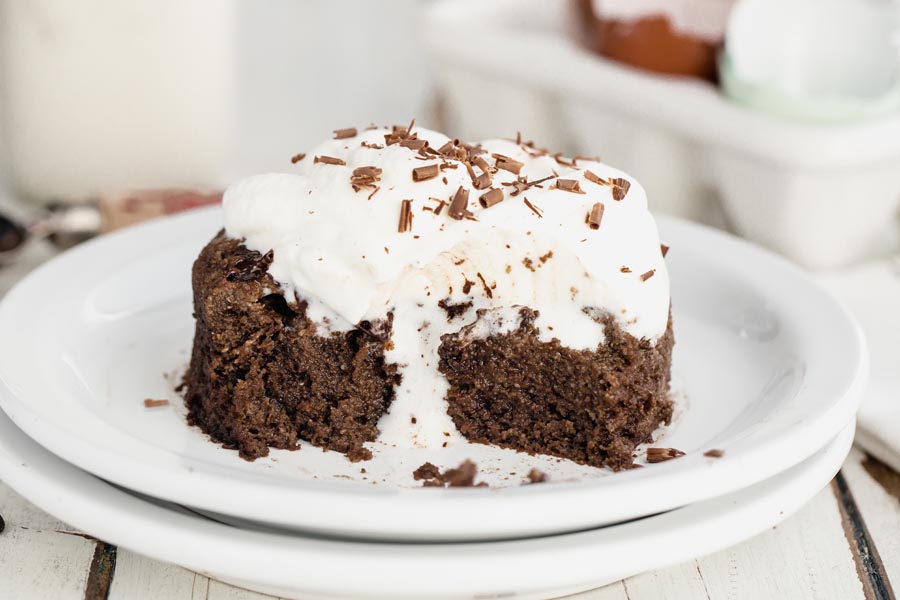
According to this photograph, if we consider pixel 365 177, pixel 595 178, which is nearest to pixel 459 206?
pixel 365 177

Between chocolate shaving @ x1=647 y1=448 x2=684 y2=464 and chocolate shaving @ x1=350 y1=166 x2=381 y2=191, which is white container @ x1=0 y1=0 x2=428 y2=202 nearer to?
chocolate shaving @ x1=350 y1=166 x2=381 y2=191

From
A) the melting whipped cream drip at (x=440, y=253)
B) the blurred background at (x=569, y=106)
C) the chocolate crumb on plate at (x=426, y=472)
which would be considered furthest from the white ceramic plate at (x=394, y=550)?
the blurred background at (x=569, y=106)

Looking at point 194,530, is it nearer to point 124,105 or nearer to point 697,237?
point 697,237

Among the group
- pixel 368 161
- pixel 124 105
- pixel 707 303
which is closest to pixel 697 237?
pixel 707 303

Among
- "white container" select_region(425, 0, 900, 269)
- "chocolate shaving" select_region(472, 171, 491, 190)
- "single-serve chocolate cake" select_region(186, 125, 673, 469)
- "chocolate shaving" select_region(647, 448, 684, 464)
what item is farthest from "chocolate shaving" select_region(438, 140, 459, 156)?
"white container" select_region(425, 0, 900, 269)

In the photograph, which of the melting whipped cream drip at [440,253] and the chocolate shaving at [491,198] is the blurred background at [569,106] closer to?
the melting whipped cream drip at [440,253]

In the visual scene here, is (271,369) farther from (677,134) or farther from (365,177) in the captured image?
(677,134)
